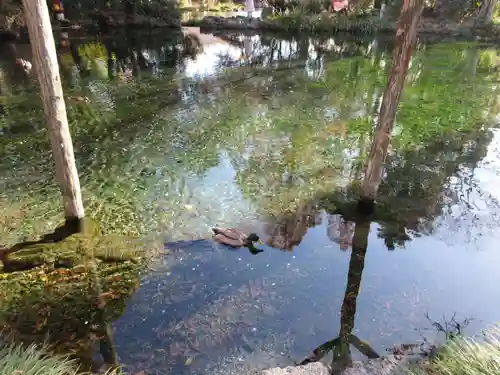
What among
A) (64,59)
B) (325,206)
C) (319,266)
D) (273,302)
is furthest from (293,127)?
(64,59)

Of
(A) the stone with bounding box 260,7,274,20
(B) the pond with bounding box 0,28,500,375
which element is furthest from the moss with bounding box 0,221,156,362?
(A) the stone with bounding box 260,7,274,20

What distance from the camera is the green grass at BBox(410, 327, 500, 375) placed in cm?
252

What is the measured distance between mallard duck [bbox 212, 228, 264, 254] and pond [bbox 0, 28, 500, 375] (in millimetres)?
114

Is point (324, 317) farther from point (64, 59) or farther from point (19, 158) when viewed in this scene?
point (64, 59)

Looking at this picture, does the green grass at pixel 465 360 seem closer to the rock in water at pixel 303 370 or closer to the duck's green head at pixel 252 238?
the rock in water at pixel 303 370

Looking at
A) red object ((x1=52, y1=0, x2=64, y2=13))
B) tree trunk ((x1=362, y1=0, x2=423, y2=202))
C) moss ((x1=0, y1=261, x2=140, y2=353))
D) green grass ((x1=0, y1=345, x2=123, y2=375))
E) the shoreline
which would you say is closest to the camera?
green grass ((x1=0, y1=345, x2=123, y2=375))

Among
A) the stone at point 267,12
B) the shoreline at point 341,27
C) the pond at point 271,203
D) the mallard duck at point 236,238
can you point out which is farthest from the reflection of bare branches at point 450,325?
the stone at point 267,12

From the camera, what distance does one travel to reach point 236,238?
4.74 meters

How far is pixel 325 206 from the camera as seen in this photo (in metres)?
5.52

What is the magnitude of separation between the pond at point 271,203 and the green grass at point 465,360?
68 cm

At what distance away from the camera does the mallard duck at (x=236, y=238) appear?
469cm

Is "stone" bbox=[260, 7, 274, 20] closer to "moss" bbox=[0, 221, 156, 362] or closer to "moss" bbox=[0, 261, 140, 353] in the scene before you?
"moss" bbox=[0, 221, 156, 362]

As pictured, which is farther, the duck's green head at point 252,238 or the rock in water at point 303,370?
the duck's green head at point 252,238

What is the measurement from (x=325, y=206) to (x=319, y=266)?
122 centimetres
